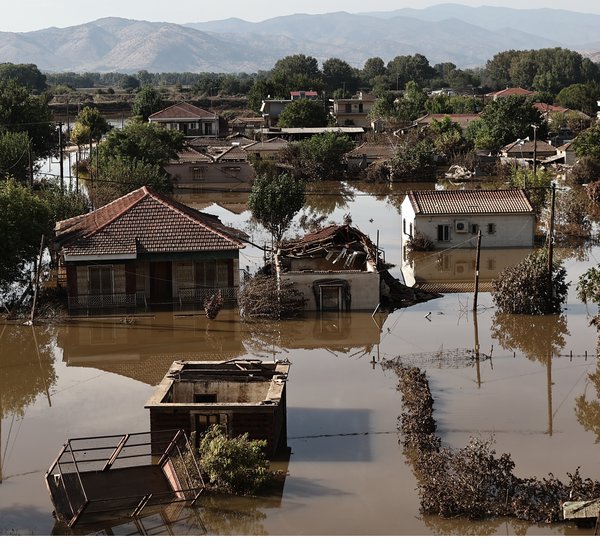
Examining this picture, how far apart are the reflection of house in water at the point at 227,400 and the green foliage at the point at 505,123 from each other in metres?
48.2

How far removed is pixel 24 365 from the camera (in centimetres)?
2359

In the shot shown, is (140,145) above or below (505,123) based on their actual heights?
below

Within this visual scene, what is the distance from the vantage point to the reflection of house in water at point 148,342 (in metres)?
23.7

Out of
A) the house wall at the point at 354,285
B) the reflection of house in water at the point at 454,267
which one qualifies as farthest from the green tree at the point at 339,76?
the house wall at the point at 354,285

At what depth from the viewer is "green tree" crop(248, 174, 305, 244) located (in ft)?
118

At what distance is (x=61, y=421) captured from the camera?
1944cm

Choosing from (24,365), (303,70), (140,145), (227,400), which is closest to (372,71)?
(303,70)

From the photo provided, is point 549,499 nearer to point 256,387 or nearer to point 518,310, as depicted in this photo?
point 256,387

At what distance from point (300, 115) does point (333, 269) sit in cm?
5103

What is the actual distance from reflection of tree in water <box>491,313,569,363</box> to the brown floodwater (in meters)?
0.05

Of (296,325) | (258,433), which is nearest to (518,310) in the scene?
(296,325)

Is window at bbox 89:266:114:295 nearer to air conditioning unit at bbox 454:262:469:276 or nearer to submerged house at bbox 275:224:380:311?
submerged house at bbox 275:224:380:311

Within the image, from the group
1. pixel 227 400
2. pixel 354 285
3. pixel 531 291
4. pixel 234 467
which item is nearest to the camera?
pixel 234 467

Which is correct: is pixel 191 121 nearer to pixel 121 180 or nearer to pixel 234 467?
pixel 121 180
